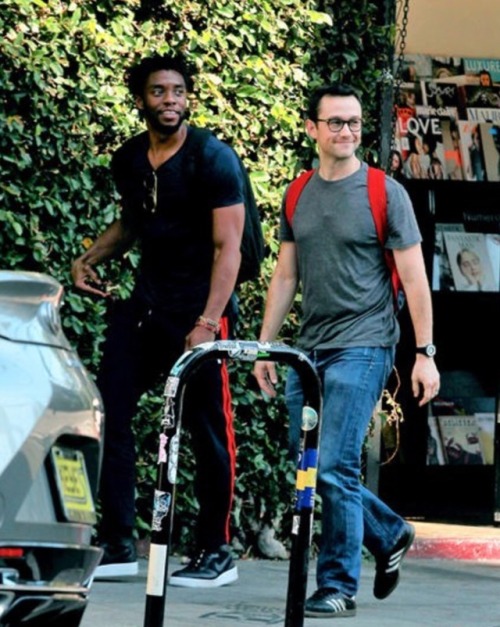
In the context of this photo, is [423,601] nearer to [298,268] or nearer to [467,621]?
[467,621]

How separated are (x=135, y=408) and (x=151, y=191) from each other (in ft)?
3.04

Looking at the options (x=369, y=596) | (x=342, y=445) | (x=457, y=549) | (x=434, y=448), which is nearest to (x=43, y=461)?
(x=342, y=445)

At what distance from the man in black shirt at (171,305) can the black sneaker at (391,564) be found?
69cm

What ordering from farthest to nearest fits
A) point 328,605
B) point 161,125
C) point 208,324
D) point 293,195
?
1. point 161,125
2. point 293,195
3. point 208,324
4. point 328,605

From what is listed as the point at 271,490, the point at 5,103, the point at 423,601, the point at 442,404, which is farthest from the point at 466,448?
the point at 5,103

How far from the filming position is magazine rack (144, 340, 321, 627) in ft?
19.7

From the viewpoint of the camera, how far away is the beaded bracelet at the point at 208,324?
7.98 metres

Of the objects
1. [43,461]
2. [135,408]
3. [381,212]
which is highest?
[381,212]

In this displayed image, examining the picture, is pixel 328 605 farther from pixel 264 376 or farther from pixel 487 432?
pixel 487 432

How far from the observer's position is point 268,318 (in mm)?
8219

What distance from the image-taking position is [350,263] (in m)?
7.85

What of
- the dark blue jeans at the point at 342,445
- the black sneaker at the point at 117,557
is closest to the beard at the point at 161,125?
the dark blue jeans at the point at 342,445

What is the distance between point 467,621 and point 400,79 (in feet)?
12.4

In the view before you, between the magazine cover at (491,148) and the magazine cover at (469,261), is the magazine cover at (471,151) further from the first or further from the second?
the magazine cover at (469,261)
